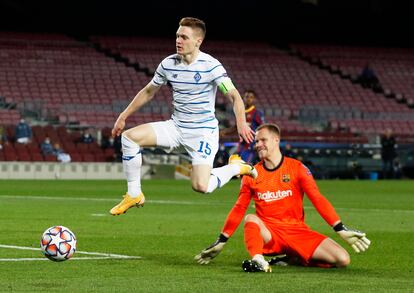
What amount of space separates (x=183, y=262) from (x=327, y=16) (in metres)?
48.6

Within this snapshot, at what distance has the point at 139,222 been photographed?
17.7 meters

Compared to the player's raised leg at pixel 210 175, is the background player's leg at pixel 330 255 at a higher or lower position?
lower

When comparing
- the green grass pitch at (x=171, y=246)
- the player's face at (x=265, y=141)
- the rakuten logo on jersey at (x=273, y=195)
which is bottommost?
the green grass pitch at (x=171, y=246)

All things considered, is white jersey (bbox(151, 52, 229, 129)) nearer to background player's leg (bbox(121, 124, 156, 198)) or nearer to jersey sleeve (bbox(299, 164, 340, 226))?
background player's leg (bbox(121, 124, 156, 198))

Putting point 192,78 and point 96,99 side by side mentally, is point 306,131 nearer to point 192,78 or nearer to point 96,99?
point 96,99

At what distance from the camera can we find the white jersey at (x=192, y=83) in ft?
40.6

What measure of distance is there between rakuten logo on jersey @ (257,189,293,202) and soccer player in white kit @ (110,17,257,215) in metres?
0.76

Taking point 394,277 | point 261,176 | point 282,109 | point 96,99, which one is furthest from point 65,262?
point 282,109

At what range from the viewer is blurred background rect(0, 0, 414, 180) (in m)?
39.5

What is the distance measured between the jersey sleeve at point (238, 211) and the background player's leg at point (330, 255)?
0.81 meters

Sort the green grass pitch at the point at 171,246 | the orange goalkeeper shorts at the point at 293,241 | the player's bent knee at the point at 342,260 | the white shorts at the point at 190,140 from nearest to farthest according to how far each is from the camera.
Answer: the green grass pitch at the point at 171,246, the player's bent knee at the point at 342,260, the orange goalkeeper shorts at the point at 293,241, the white shorts at the point at 190,140

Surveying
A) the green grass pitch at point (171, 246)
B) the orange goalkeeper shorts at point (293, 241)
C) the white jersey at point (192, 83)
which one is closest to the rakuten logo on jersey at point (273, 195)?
the orange goalkeeper shorts at point (293, 241)

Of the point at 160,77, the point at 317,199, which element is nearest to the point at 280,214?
the point at 317,199

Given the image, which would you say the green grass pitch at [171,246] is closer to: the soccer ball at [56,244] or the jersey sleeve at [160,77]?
the soccer ball at [56,244]
